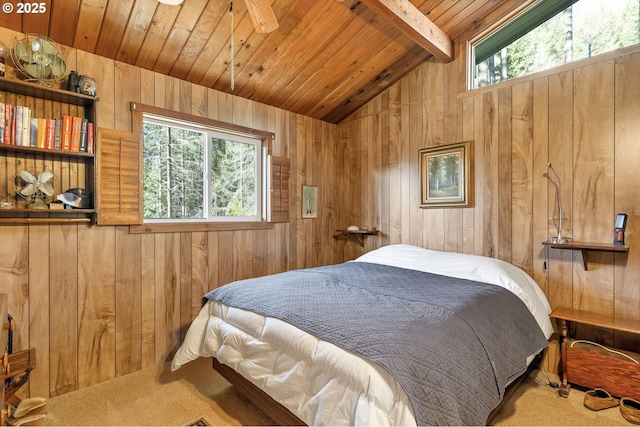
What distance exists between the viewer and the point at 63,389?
2195 millimetres

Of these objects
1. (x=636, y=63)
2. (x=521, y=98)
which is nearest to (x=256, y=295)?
(x=521, y=98)

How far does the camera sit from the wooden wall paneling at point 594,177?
7.54 feet

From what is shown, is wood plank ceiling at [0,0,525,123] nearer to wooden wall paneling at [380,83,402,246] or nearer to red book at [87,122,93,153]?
wooden wall paneling at [380,83,402,246]

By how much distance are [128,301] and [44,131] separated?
1318 millimetres

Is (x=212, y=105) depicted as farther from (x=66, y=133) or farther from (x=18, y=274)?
(x=18, y=274)

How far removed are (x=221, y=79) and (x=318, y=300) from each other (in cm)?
218

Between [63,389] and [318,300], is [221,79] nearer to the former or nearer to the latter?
[318,300]

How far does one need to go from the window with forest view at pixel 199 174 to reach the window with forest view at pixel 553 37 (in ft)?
7.89

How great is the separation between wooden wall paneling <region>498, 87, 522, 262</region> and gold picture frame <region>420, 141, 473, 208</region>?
0.23m

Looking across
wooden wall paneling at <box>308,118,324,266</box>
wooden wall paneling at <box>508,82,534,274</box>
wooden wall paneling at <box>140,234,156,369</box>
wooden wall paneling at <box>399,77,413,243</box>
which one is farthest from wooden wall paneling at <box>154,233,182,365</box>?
wooden wall paneling at <box>508,82,534,274</box>

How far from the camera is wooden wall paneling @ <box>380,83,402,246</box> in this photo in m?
3.55

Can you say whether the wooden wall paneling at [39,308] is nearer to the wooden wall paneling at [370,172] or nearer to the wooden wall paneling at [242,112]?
the wooden wall paneling at [242,112]

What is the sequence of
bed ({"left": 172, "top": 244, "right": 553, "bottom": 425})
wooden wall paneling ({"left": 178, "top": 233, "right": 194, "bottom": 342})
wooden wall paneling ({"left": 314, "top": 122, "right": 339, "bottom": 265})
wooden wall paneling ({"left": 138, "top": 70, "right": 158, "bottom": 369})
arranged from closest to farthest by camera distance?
bed ({"left": 172, "top": 244, "right": 553, "bottom": 425}), wooden wall paneling ({"left": 138, "top": 70, "right": 158, "bottom": 369}), wooden wall paneling ({"left": 178, "top": 233, "right": 194, "bottom": 342}), wooden wall paneling ({"left": 314, "top": 122, "right": 339, "bottom": 265})

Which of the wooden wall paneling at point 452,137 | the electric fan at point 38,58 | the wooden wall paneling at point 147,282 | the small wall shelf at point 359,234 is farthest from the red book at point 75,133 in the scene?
the wooden wall paneling at point 452,137
